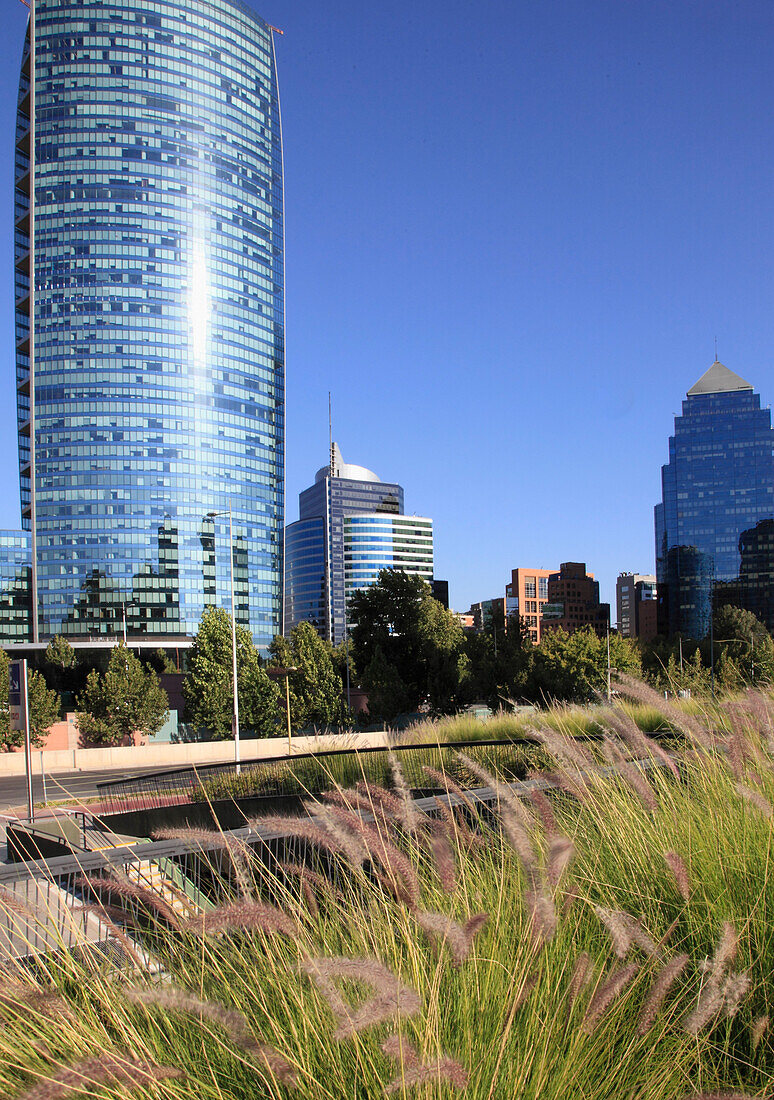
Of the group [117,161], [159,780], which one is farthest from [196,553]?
[159,780]

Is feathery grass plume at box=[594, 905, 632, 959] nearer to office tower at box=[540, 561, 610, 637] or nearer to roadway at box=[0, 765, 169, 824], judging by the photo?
roadway at box=[0, 765, 169, 824]

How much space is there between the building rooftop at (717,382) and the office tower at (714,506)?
0.18 metres

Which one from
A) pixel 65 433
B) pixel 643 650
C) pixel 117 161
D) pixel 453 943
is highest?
pixel 117 161

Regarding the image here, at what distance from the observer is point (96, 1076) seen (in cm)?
163

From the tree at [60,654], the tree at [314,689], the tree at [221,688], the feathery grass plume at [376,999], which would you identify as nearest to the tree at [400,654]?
the tree at [314,689]

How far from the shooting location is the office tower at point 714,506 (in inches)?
4980

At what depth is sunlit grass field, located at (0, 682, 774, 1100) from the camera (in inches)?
66.5

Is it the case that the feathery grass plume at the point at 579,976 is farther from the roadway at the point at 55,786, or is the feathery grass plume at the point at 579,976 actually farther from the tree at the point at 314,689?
the tree at the point at 314,689

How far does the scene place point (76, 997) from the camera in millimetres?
2309

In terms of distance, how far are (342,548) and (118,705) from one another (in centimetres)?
14854

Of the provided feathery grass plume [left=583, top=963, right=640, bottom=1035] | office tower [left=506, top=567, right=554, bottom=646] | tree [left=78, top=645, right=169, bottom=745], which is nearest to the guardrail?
feathery grass plume [left=583, top=963, right=640, bottom=1035]

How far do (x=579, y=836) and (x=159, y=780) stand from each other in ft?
43.7

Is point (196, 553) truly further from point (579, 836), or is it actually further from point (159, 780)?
point (579, 836)

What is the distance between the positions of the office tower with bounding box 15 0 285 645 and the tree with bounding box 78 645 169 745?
55696 mm
